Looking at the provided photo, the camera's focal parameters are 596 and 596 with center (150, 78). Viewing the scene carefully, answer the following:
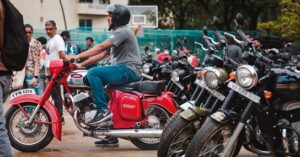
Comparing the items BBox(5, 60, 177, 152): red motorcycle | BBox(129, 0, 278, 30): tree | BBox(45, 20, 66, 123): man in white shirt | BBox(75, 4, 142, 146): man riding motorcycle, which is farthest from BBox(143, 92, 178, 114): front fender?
BBox(129, 0, 278, 30): tree

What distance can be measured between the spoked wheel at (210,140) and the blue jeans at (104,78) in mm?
2268

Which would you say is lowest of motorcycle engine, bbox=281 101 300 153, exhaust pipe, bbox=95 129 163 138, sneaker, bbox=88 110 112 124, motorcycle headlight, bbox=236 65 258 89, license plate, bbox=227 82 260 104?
exhaust pipe, bbox=95 129 163 138

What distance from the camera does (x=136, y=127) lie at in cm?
768

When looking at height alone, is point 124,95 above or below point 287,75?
below

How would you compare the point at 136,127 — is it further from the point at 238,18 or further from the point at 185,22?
the point at 185,22

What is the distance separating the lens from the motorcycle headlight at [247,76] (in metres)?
5.40

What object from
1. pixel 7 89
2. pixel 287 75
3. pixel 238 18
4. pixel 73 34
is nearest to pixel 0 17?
pixel 7 89

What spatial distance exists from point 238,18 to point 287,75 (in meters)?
0.81

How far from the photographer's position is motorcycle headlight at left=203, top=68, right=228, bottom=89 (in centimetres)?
593

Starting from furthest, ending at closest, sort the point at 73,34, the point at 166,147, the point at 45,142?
1. the point at 73,34
2. the point at 45,142
3. the point at 166,147

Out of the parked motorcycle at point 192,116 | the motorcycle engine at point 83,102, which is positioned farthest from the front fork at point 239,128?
the motorcycle engine at point 83,102

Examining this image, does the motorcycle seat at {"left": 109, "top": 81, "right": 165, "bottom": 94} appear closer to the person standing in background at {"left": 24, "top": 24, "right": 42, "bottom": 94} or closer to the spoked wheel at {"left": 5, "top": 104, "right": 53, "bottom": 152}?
the spoked wheel at {"left": 5, "top": 104, "right": 53, "bottom": 152}

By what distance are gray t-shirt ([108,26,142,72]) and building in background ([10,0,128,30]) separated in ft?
115

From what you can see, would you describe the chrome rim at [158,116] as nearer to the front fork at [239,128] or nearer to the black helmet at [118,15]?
the black helmet at [118,15]
